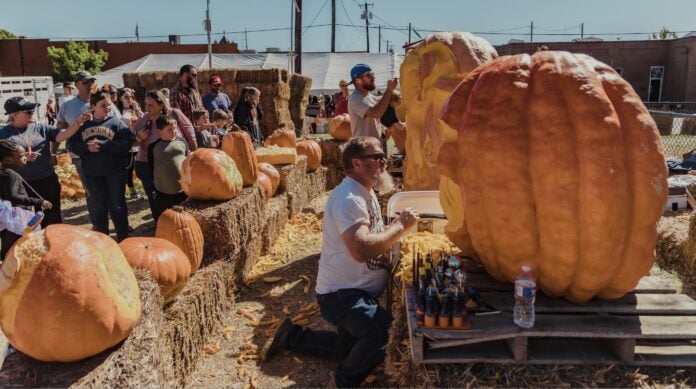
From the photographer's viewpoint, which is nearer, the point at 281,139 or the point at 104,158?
the point at 104,158

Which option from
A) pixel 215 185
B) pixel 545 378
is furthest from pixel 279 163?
pixel 545 378

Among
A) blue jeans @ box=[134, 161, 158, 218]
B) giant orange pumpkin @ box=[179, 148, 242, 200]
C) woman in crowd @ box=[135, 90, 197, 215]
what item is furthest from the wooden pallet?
blue jeans @ box=[134, 161, 158, 218]

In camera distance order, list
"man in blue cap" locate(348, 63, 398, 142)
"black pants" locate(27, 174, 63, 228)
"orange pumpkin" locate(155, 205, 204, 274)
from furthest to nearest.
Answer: "man in blue cap" locate(348, 63, 398, 142) → "black pants" locate(27, 174, 63, 228) → "orange pumpkin" locate(155, 205, 204, 274)

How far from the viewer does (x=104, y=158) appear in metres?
5.89

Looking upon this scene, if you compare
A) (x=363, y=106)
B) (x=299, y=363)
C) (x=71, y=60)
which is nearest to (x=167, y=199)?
(x=363, y=106)

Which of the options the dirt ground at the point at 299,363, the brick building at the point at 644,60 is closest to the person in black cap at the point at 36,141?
the dirt ground at the point at 299,363

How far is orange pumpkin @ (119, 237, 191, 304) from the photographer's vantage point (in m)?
3.86

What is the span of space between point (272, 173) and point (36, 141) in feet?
10.3

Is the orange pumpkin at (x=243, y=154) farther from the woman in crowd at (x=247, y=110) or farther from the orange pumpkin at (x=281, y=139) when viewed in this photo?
the orange pumpkin at (x=281, y=139)

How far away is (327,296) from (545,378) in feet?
5.43

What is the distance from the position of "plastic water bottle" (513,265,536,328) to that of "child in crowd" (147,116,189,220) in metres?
4.46

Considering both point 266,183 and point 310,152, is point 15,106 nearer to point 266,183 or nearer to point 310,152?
point 266,183

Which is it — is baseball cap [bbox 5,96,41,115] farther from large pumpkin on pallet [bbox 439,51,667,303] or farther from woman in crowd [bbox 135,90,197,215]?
large pumpkin on pallet [bbox 439,51,667,303]

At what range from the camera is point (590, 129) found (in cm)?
254
